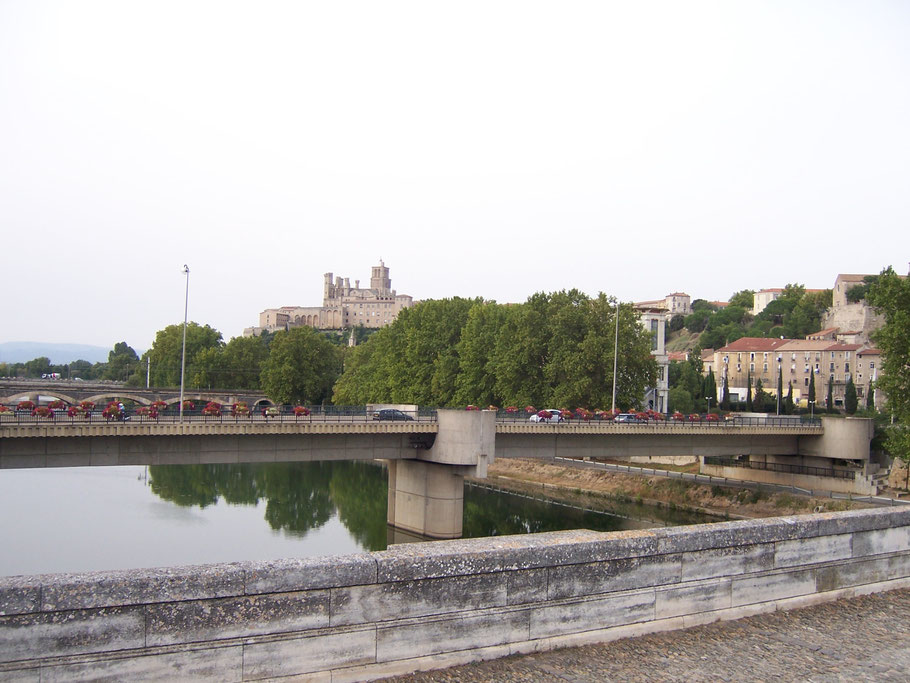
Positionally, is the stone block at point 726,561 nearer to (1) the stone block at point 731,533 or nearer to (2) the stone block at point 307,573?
(1) the stone block at point 731,533

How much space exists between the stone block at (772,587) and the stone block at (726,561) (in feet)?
0.44

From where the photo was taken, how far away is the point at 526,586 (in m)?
8.18

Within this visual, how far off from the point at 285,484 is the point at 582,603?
196ft

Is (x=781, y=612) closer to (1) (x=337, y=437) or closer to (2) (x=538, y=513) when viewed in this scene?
(1) (x=337, y=437)

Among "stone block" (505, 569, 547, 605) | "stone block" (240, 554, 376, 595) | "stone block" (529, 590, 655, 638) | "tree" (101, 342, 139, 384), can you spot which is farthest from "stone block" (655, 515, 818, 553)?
"tree" (101, 342, 139, 384)

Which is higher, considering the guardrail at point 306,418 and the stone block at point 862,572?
the guardrail at point 306,418

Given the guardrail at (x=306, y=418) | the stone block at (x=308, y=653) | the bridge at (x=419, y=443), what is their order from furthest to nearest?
1. the bridge at (x=419, y=443)
2. the guardrail at (x=306, y=418)
3. the stone block at (x=308, y=653)

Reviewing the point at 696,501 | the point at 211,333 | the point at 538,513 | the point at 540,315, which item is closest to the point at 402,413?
the point at 538,513

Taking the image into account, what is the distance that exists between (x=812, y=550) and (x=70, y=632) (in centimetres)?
874

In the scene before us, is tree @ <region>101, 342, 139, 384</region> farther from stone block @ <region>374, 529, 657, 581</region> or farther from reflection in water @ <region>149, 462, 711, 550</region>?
stone block @ <region>374, 529, 657, 581</region>

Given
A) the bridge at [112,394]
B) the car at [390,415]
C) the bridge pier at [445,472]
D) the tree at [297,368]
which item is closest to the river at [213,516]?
the bridge pier at [445,472]

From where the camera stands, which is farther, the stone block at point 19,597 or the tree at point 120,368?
the tree at point 120,368

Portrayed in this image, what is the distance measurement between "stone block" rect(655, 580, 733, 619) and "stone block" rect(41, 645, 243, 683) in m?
4.73

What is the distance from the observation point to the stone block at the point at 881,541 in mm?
11117
